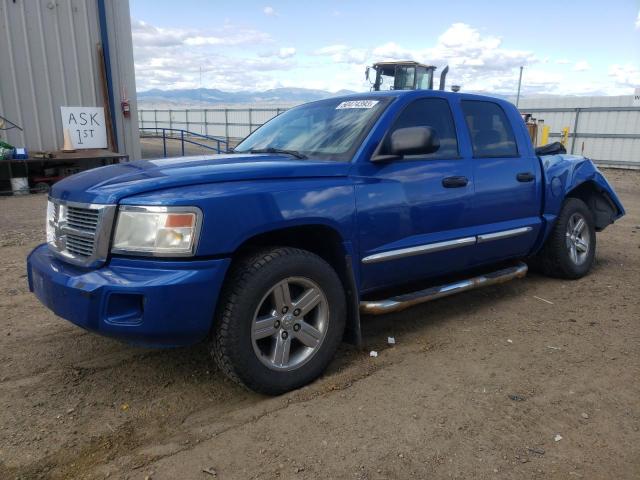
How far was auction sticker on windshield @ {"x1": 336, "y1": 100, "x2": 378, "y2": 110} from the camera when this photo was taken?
379 cm

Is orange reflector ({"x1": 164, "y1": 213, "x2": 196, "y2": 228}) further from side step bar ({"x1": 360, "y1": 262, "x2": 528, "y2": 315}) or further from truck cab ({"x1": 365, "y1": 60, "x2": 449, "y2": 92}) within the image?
truck cab ({"x1": 365, "y1": 60, "x2": 449, "y2": 92})

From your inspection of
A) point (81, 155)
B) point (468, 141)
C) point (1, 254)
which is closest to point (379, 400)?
point (468, 141)

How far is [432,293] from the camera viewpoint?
382 cm

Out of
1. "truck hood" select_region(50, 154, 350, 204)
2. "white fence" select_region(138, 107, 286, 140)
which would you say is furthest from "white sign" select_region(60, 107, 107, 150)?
"white fence" select_region(138, 107, 286, 140)

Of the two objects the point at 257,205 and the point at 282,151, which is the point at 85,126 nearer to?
the point at 282,151

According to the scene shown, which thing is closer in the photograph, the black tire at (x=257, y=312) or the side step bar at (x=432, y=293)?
the black tire at (x=257, y=312)

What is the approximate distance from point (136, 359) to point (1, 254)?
3.61 meters

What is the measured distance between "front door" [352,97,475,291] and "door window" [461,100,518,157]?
262mm

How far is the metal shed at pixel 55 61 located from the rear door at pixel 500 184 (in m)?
10.6

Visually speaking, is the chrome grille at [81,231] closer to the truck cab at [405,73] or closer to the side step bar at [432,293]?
the side step bar at [432,293]

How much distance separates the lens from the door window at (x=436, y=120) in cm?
378

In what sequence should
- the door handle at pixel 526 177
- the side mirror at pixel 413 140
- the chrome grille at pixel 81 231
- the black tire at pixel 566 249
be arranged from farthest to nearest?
1. the black tire at pixel 566 249
2. the door handle at pixel 526 177
3. the side mirror at pixel 413 140
4. the chrome grille at pixel 81 231

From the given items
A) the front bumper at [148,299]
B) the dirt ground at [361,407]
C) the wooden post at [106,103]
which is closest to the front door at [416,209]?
the dirt ground at [361,407]

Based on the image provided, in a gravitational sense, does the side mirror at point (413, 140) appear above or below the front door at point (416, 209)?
above
